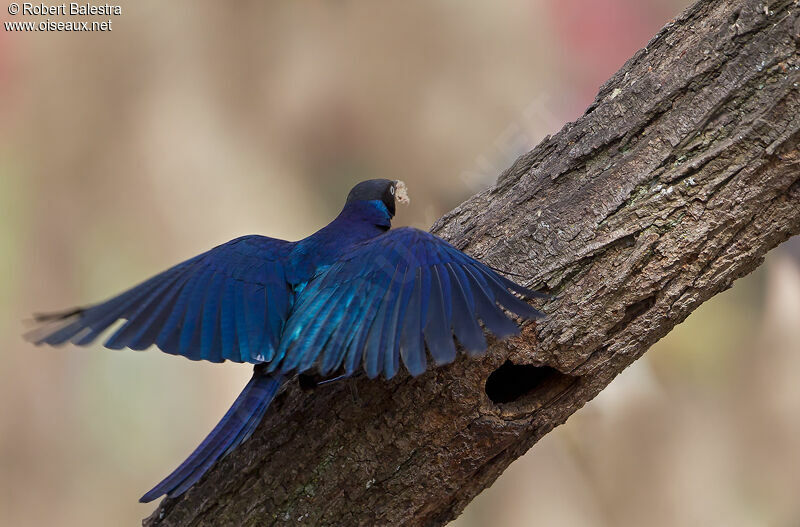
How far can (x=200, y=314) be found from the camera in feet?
4.86

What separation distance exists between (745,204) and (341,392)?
2.78 feet

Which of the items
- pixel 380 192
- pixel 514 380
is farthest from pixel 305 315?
pixel 380 192

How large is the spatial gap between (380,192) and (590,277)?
0.66m

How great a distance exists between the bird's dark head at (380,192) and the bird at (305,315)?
0.32m

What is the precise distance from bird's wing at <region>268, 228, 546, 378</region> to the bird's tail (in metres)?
0.07

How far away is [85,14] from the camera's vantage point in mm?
3057

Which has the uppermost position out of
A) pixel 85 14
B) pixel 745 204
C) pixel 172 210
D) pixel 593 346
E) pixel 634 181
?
pixel 85 14

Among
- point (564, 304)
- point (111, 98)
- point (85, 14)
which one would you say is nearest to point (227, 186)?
point (111, 98)

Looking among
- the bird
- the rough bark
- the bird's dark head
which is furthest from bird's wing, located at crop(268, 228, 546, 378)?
the bird's dark head

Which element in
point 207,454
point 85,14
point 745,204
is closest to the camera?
point 207,454

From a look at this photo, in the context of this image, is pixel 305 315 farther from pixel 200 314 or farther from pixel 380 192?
pixel 380 192

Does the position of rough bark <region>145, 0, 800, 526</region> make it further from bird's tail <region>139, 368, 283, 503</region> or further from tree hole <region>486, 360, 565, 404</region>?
bird's tail <region>139, 368, 283, 503</region>

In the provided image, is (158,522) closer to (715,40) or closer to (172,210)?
(715,40)

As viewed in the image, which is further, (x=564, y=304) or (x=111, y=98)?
(x=111, y=98)
